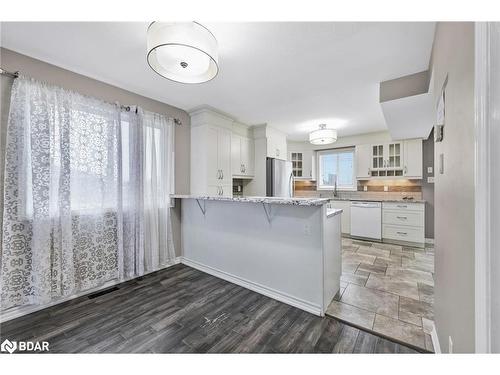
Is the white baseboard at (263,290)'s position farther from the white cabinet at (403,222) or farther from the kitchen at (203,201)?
the white cabinet at (403,222)

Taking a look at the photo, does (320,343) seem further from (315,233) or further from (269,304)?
(315,233)

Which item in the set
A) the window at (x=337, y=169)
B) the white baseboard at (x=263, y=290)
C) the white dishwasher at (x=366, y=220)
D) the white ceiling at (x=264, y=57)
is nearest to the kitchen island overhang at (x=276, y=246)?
the white baseboard at (x=263, y=290)

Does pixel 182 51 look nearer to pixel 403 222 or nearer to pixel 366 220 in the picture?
pixel 366 220

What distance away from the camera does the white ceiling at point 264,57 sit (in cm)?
165

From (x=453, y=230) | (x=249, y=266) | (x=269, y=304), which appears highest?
(x=453, y=230)

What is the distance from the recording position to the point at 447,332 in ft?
3.95

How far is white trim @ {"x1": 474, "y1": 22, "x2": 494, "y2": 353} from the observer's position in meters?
0.62

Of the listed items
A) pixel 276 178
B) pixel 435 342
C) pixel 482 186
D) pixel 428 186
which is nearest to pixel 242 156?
pixel 276 178

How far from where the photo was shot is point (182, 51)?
155 cm

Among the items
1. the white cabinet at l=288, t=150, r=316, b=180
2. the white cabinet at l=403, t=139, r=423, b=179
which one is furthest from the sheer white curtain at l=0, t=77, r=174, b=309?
the white cabinet at l=403, t=139, r=423, b=179

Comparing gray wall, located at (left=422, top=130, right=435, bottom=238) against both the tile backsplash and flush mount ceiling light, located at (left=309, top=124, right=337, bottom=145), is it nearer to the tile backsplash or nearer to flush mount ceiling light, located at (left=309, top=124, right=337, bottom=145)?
the tile backsplash

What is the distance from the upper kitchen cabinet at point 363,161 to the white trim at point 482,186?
4.67 m
